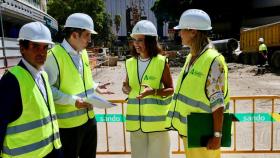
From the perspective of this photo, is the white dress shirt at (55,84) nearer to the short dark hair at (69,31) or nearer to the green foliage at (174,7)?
the short dark hair at (69,31)

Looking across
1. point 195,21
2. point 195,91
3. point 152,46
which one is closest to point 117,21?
point 152,46

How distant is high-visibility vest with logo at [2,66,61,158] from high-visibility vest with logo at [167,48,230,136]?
3.73 feet

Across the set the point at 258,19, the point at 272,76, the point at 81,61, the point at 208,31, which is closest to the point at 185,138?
the point at 208,31

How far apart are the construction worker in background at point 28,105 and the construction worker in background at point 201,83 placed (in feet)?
3.58

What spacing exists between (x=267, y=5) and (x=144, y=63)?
51.0m

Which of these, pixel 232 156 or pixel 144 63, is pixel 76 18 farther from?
pixel 232 156

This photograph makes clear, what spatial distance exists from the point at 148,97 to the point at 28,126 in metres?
1.50

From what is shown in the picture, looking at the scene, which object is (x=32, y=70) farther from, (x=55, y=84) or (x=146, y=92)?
(x=146, y=92)

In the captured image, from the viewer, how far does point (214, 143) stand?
308cm

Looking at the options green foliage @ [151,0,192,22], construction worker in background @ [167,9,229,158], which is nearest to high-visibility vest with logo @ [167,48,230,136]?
construction worker in background @ [167,9,229,158]

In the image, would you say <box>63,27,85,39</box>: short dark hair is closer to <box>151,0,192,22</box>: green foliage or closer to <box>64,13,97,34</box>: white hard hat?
<box>64,13,97,34</box>: white hard hat

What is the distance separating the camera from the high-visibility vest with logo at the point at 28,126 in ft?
8.80

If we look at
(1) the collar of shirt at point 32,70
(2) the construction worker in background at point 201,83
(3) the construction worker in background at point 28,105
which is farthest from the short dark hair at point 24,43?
(2) the construction worker in background at point 201,83

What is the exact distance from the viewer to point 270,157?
18.7 feet
